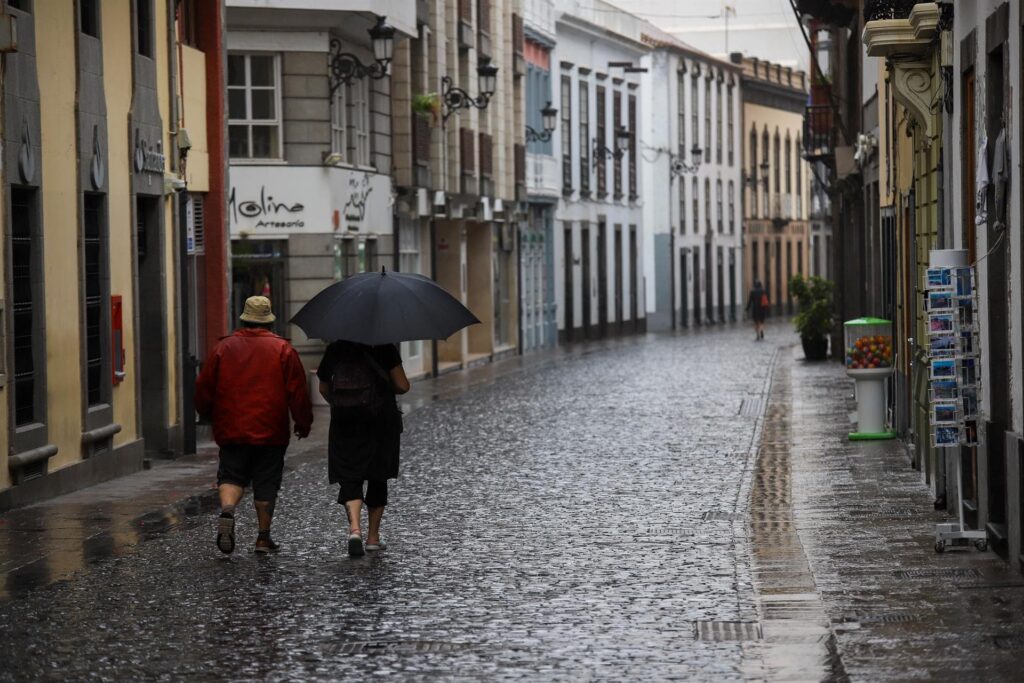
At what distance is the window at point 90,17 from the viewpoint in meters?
18.5

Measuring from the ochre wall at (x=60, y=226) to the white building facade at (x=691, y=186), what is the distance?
48.4 m

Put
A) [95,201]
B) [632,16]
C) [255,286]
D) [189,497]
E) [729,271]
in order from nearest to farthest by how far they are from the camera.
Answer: [189,497] → [95,201] → [255,286] → [632,16] → [729,271]

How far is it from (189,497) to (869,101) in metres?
13.8

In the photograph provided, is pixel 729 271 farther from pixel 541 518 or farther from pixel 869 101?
pixel 541 518

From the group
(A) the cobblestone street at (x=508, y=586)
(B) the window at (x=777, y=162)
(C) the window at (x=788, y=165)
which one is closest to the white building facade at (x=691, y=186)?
(B) the window at (x=777, y=162)

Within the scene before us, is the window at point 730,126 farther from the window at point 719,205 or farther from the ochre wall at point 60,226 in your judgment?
the ochre wall at point 60,226

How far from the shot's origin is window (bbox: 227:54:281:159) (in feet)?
97.3

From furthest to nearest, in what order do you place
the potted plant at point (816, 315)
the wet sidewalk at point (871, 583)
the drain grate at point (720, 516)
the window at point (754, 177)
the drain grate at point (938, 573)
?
the window at point (754, 177) < the potted plant at point (816, 315) < the drain grate at point (720, 516) < the drain grate at point (938, 573) < the wet sidewalk at point (871, 583)

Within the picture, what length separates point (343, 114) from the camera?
31.7 meters

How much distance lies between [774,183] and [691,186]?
1466cm

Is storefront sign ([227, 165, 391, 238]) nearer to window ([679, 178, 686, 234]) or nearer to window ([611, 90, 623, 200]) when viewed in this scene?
window ([611, 90, 623, 200])

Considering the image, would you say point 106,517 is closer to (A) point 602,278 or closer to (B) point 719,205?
(A) point 602,278

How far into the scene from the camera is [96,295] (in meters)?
18.5

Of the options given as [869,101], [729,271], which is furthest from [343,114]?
[729,271]
